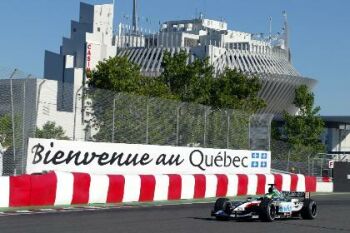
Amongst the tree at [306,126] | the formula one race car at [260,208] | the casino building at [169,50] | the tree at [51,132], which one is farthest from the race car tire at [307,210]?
the casino building at [169,50]

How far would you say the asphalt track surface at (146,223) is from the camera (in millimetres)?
12828

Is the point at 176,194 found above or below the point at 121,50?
below

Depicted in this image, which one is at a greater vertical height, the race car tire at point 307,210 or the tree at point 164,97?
the tree at point 164,97

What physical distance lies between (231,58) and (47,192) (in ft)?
356

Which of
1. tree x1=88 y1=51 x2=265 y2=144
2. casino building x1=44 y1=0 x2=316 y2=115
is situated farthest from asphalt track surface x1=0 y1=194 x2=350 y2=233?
casino building x1=44 y1=0 x2=316 y2=115

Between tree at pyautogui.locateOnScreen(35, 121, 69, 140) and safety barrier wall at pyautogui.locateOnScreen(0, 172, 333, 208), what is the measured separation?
2.09 metres

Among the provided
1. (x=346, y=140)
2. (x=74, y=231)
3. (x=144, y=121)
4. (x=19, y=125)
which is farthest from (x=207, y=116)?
(x=346, y=140)

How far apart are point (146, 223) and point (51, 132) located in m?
7.56

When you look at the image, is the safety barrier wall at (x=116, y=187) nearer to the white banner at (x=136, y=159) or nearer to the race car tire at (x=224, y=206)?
the white banner at (x=136, y=159)

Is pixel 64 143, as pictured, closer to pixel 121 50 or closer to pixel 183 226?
pixel 183 226

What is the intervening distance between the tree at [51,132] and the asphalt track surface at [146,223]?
3.80 metres

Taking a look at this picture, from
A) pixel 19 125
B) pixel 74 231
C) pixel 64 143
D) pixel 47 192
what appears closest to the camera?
pixel 74 231

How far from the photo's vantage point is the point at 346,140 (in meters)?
109

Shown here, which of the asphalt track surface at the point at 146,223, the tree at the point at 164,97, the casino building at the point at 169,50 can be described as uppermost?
the casino building at the point at 169,50
